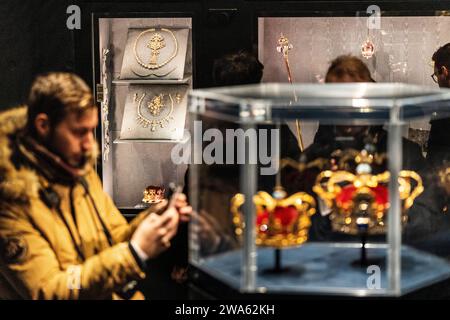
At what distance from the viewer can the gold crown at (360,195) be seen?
11.3ft

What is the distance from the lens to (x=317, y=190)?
361 cm

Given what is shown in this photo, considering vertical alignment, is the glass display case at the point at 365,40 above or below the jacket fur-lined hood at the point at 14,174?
above

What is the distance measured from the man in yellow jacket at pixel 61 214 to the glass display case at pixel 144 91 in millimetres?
90

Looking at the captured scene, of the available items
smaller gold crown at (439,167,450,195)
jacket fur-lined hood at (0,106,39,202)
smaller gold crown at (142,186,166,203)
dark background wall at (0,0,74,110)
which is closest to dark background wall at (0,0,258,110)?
dark background wall at (0,0,74,110)

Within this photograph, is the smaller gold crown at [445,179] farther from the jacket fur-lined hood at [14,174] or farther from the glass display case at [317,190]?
the jacket fur-lined hood at [14,174]

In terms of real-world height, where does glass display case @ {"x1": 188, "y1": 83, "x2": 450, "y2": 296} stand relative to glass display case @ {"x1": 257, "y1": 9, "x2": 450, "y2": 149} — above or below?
below

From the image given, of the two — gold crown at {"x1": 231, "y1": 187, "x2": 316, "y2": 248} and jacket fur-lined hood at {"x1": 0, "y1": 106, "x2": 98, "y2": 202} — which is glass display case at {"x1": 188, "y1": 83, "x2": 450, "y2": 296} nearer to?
gold crown at {"x1": 231, "y1": 187, "x2": 316, "y2": 248}

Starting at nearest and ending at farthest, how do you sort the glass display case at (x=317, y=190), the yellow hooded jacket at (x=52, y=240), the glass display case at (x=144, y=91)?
1. the glass display case at (x=317, y=190)
2. the yellow hooded jacket at (x=52, y=240)
3. the glass display case at (x=144, y=91)

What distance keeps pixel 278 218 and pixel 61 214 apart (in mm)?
927

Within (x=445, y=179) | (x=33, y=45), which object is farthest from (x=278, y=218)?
(x=33, y=45)

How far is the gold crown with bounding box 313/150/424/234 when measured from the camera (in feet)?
11.3

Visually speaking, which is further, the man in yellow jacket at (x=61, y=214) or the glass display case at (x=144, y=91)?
the glass display case at (x=144, y=91)

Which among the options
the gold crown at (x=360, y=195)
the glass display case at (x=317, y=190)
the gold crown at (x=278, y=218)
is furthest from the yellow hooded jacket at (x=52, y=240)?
the gold crown at (x=360, y=195)

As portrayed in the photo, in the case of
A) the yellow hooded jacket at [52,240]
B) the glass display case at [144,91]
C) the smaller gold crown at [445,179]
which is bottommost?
the yellow hooded jacket at [52,240]
